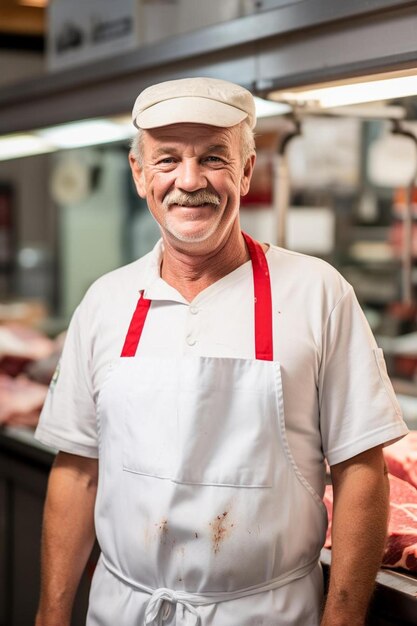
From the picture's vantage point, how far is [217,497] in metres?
1.85

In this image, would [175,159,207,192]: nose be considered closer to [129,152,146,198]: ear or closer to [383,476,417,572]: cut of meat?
[129,152,146,198]: ear

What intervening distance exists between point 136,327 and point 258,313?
29 centimetres

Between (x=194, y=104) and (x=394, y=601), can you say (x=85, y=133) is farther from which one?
(x=394, y=601)

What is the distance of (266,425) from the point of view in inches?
72.7

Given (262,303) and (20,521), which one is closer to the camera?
(262,303)

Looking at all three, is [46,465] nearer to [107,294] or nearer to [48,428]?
[48,428]

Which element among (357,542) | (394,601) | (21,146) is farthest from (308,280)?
(21,146)

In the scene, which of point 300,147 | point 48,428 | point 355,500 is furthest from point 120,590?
point 300,147

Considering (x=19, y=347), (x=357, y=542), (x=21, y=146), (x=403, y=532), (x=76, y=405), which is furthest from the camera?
(x=19, y=347)

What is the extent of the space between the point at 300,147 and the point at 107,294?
443cm

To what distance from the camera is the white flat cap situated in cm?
183

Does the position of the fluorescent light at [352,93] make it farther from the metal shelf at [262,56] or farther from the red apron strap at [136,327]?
the red apron strap at [136,327]

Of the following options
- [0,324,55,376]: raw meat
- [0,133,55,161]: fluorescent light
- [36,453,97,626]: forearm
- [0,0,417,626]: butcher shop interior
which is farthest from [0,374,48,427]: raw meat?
[36,453,97,626]: forearm

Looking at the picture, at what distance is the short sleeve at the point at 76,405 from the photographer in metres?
2.12
